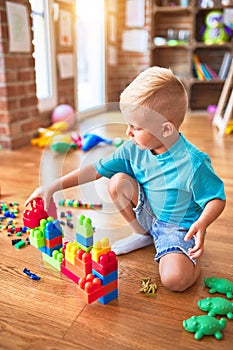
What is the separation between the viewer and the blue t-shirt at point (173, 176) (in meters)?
0.85

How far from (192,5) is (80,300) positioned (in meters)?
3.21

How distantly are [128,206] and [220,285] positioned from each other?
33 cm

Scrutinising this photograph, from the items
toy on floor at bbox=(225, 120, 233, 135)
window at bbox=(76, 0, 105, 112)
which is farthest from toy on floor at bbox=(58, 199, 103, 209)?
window at bbox=(76, 0, 105, 112)

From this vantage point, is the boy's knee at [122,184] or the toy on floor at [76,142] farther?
the toy on floor at [76,142]

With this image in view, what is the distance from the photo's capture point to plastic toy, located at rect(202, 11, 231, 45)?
3348mm

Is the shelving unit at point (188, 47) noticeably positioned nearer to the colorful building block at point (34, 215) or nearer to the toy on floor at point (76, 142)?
the toy on floor at point (76, 142)

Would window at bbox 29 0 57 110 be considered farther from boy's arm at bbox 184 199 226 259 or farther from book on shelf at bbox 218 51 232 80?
boy's arm at bbox 184 199 226 259

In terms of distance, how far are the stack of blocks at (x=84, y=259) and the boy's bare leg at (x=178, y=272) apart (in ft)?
0.40

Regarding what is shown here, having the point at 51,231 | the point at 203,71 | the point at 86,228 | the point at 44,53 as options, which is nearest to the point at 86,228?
the point at 86,228

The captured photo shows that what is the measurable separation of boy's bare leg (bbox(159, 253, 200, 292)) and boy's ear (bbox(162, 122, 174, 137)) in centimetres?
28

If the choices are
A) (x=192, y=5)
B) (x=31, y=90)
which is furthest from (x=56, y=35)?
(x=192, y=5)

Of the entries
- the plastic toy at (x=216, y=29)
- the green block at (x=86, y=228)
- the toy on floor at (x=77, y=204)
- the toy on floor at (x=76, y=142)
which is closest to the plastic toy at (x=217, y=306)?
the green block at (x=86, y=228)

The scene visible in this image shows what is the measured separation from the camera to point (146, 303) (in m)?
0.80

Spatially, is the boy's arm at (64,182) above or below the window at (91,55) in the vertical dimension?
below
